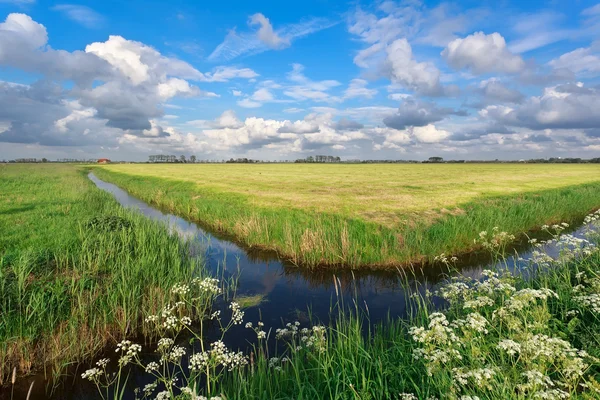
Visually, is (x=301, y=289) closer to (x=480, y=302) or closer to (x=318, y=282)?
(x=318, y=282)

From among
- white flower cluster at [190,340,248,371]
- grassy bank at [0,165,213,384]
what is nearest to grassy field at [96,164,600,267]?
grassy bank at [0,165,213,384]

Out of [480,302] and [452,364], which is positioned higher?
[480,302]

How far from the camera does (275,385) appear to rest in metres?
5.56

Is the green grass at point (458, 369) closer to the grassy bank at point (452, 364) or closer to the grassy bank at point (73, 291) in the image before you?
the grassy bank at point (452, 364)

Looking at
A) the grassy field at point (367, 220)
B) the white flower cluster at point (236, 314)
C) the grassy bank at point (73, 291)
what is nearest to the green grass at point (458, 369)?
the white flower cluster at point (236, 314)

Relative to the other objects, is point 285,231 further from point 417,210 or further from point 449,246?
point 417,210

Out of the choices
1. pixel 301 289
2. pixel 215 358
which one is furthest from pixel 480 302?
pixel 301 289

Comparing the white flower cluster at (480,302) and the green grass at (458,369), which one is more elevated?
the white flower cluster at (480,302)

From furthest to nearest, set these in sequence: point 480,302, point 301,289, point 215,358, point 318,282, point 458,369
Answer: point 318,282 → point 301,289 → point 480,302 → point 215,358 → point 458,369

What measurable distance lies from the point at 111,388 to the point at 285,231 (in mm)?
10760

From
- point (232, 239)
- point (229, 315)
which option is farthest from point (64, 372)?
point (232, 239)

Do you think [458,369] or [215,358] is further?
[215,358]

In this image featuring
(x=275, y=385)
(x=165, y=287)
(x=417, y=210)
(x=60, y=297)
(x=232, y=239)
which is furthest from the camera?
(x=417, y=210)

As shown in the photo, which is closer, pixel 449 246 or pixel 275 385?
pixel 275 385
